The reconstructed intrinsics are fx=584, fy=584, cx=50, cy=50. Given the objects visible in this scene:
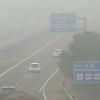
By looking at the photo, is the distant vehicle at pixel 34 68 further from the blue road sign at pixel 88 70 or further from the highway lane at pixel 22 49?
the blue road sign at pixel 88 70

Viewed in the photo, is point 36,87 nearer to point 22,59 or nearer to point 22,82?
point 22,82

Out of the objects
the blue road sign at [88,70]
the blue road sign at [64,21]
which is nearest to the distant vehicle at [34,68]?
the blue road sign at [64,21]

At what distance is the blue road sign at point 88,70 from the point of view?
39.2 m

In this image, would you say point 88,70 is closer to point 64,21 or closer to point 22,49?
point 64,21

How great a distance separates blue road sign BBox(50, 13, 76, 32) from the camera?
187 feet

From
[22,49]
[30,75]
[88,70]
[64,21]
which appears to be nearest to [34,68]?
[30,75]

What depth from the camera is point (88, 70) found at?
3919 cm

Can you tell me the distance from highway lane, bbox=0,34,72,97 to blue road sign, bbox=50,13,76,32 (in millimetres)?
6581

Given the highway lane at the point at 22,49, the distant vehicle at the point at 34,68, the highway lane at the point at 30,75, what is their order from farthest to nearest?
1. the highway lane at the point at 22,49
2. the distant vehicle at the point at 34,68
3. the highway lane at the point at 30,75

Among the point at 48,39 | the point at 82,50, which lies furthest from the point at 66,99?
the point at 48,39

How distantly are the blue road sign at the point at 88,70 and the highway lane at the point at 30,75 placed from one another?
1681 centimetres

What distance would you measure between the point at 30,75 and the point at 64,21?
13369 mm

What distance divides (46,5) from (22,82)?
116593 mm

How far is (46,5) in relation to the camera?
179 meters
